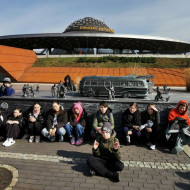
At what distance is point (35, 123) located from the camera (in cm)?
607

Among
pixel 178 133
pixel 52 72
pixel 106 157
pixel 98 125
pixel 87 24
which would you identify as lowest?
pixel 106 157

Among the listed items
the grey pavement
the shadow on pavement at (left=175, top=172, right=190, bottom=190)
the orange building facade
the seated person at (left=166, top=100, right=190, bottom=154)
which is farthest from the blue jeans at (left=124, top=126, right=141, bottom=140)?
the orange building facade

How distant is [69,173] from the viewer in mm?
4254

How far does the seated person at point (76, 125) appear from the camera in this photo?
6027 mm

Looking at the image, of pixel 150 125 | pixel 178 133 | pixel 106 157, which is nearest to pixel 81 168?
pixel 106 157

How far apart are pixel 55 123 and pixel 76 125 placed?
0.80 m

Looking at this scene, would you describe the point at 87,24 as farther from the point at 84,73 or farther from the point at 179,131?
the point at 179,131

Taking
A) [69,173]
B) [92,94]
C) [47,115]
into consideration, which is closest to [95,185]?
[69,173]

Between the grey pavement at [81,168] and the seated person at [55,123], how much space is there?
0.38m

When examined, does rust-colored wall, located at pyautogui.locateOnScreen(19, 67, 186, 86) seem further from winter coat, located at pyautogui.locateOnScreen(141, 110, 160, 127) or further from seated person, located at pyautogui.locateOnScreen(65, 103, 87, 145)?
winter coat, located at pyautogui.locateOnScreen(141, 110, 160, 127)

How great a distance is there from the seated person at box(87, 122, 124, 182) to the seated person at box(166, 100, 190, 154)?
2331 mm

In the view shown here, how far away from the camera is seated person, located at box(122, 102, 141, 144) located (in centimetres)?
581

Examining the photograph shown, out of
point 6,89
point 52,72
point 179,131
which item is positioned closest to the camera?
point 179,131

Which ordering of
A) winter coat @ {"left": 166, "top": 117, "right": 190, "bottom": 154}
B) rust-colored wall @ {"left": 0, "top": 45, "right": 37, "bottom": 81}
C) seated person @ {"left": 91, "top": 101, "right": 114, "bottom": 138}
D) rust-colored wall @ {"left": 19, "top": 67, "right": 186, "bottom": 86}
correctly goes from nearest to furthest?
winter coat @ {"left": 166, "top": 117, "right": 190, "bottom": 154}
seated person @ {"left": 91, "top": 101, "right": 114, "bottom": 138}
rust-colored wall @ {"left": 19, "top": 67, "right": 186, "bottom": 86}
rust-colored wall @ {"left": 0, "top": 45, "right": 37, "bottom": 81}
